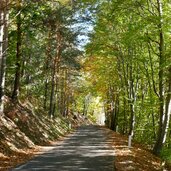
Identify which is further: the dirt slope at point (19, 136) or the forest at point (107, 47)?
the forest at point (107, 47)

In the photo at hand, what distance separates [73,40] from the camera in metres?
34.2

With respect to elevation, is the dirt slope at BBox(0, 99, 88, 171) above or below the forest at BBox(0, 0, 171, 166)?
below

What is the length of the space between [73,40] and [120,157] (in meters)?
19.9

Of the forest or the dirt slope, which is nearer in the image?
the dirt slope

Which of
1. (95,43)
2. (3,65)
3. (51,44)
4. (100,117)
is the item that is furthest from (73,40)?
(100,117)

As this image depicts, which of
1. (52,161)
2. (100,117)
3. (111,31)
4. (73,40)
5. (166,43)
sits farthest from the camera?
(100,117)

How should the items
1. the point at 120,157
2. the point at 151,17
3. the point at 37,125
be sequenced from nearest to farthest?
the point at 120,157 < the point at 151,17 < the point at 37,125

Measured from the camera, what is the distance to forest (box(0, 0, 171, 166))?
18.0 m

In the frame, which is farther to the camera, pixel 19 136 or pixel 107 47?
pixel 107 47

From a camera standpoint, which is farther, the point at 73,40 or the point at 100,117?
the point at 100,117

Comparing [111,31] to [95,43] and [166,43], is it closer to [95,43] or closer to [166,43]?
[95,43]

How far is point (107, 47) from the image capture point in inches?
1138

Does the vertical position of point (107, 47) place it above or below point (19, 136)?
above

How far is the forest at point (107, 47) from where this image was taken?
1798 cm
